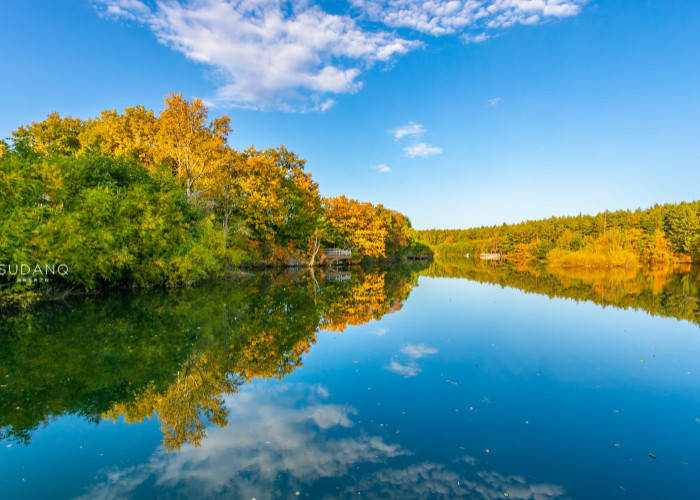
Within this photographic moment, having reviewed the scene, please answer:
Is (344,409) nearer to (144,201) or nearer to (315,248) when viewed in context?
(144,201)

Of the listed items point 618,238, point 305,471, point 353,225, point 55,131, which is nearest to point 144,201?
point 305,471

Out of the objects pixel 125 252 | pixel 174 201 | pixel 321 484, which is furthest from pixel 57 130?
pixel 321 484

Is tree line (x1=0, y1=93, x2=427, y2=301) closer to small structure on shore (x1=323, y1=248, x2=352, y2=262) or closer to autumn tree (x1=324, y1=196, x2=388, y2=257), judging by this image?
autumn tree (x1=324, y1=196, x2=388, y2=257)

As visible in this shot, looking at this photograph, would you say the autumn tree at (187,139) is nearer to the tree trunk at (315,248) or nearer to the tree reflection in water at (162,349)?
the tree reflection in water at (162,349)

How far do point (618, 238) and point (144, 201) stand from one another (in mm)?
76763

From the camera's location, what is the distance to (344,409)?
23.0 ft

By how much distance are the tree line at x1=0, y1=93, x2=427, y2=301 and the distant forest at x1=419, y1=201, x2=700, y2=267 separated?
44093mm

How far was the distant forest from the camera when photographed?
57.7m

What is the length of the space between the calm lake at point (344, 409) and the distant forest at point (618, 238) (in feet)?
170

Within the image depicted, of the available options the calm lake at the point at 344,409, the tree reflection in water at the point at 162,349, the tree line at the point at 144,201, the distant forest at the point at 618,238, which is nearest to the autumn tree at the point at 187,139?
the tree line at the point at 144,201

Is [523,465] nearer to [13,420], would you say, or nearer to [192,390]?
[192,390]

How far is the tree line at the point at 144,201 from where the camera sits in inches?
625

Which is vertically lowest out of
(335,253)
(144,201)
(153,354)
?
(153,354)

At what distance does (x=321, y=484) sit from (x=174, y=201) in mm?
22476
